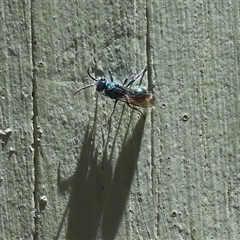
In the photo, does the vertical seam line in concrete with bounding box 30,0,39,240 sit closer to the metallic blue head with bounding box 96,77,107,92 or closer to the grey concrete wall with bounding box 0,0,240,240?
the grey concrete wall with bounding box 0,0,240,240

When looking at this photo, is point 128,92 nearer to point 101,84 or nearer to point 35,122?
point 101,84

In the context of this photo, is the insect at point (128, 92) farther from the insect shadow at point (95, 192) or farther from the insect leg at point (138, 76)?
the insect shadow at point (95, 192)

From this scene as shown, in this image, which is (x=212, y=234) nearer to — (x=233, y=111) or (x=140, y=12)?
(x=233, y=111)

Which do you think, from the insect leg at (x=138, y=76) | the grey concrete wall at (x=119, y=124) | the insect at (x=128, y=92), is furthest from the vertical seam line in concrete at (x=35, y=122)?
the insect leg at (x=138, y=76)

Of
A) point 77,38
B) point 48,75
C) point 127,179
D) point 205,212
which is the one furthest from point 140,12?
point 205,212

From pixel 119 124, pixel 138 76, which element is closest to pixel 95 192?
pixel 119 124
